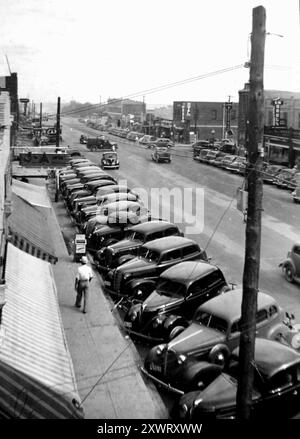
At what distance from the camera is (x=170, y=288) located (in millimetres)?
12469

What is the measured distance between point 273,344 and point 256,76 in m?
4.85

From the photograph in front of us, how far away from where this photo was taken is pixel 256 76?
7.23 meters

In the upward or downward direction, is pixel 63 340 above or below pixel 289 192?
below

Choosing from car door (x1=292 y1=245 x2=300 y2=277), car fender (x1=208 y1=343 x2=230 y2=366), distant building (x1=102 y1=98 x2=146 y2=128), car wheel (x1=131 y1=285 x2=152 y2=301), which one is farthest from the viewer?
distant building (x1=102 y1=98 x2=146 y2=128)

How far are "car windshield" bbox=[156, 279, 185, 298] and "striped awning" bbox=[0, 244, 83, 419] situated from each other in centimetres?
281

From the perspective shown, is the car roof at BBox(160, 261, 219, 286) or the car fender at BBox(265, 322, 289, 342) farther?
the car roof at BBox(160, 261, 219, 286)

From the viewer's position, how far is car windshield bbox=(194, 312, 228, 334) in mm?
10289

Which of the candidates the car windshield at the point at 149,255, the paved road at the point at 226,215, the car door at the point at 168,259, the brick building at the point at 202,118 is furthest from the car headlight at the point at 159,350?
the brick building at the point at 202,118

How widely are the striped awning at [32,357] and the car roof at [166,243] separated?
4.21 m

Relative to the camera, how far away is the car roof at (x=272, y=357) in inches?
334

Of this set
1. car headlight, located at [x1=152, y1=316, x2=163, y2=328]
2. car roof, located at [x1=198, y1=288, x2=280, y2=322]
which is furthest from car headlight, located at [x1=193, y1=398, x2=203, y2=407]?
car headlight, located at [x1=152, y1=316, x2=163, y2=328]

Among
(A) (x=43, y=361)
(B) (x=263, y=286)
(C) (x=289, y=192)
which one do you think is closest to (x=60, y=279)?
(B) (x=263, y=286)

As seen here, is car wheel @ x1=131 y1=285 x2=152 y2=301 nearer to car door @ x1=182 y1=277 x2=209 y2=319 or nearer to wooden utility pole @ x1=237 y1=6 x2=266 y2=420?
car door @ x1=182 y1=277 x2=209 y2=319
